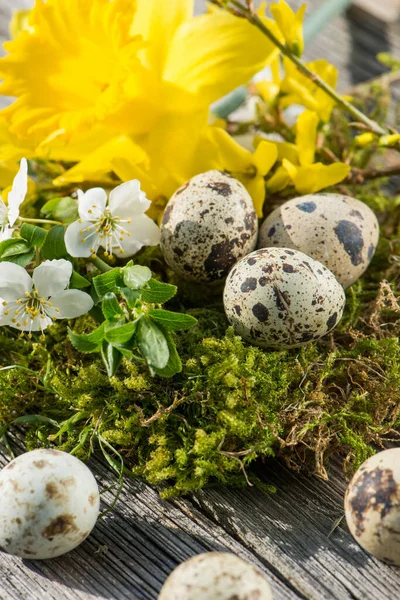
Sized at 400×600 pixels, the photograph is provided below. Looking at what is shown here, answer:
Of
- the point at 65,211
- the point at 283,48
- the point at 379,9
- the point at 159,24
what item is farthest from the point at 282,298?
the point at 379,9

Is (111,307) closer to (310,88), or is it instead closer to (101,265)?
(101,265)

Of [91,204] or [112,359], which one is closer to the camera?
[112,359]

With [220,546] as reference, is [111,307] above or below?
above

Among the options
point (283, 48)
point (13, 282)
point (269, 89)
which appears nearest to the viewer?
point (13, 282)

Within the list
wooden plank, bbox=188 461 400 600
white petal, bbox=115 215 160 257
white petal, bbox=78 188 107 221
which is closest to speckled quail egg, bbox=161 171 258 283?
white petal, bbox=115 215 160 257

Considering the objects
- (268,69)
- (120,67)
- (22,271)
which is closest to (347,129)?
(268,69)

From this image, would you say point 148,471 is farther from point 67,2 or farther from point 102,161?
point 67,2

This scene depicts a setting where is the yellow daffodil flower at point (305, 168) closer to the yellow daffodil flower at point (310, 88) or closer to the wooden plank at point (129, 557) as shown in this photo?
the yellow daffodil flower at point (310, 88)
